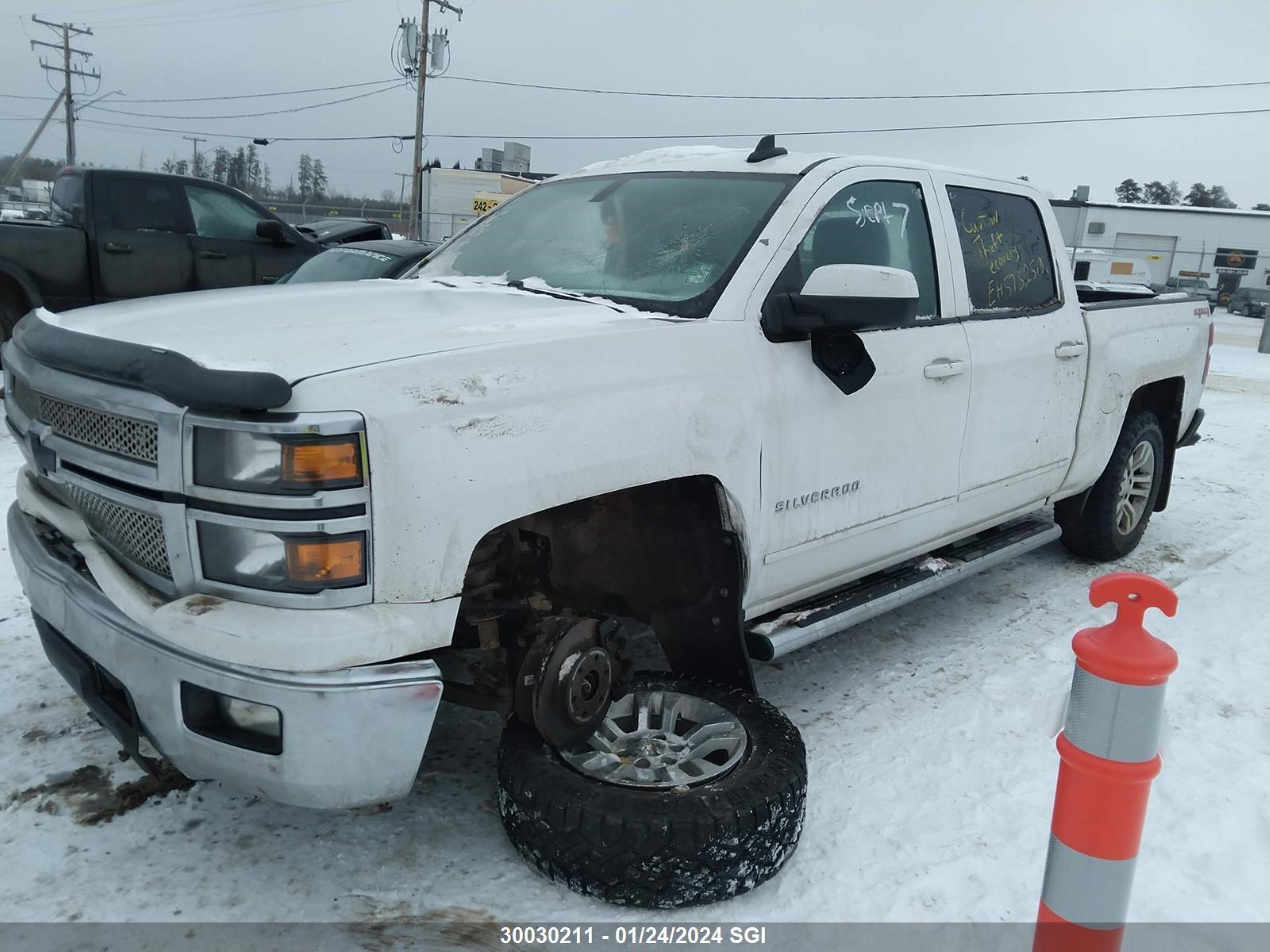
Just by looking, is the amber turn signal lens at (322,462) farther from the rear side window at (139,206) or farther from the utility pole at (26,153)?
the utility pole at (26,153)

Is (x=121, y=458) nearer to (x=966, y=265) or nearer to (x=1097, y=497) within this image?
(x=966, y=265)

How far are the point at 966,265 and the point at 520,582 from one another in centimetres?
225

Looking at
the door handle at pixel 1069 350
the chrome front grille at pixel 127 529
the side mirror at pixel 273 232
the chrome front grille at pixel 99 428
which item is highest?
the side mirror at pixel 273 232

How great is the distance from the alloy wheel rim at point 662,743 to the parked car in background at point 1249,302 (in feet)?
142

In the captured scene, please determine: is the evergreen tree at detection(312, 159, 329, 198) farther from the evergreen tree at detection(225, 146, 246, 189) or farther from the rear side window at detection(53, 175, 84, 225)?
the rear side window at detection(53, 175, 84, 225)

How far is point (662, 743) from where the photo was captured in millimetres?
2846

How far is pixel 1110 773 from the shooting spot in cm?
176

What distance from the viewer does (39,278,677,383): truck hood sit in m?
2.21

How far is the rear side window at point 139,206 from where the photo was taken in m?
8.77

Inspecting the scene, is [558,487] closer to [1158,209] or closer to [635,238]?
[635,238]

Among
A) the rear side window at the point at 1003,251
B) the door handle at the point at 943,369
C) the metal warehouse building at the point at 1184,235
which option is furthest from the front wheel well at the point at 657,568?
→ the metal warehouse building at the point at 1184,235

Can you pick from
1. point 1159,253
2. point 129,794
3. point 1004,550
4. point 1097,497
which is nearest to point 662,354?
point 129,794

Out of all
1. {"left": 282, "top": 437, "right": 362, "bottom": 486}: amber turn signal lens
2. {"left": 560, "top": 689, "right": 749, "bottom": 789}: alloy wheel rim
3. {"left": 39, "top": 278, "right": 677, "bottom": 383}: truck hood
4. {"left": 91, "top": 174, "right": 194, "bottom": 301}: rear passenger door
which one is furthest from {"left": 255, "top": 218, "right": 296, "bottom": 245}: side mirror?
{"left": 282, "top": 437, "right": 362, "bottom": 486}: amber turn signal lens

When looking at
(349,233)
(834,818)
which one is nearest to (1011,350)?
(834,818)
